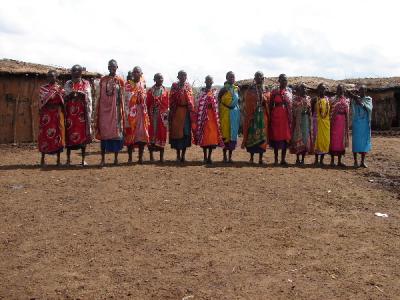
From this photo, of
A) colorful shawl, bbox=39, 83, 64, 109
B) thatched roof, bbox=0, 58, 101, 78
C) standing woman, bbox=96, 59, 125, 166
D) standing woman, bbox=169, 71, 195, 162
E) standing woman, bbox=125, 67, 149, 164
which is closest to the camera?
colorful shawl, bbox=39, 83, 64, 109

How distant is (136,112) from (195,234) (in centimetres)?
460

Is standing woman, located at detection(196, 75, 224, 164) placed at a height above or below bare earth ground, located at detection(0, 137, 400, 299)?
above

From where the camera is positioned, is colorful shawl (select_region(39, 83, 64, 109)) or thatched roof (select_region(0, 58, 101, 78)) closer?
colorful shawl (select_region(39, 83, 64, 109))

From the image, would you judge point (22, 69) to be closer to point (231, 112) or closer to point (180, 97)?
point (180, 97)

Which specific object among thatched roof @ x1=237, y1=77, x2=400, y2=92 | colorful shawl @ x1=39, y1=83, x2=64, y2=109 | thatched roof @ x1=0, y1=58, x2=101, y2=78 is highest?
thatched roof @ x1=237, y1=77, x2=400, y2=92

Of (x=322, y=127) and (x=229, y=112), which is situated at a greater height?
(x=229, y=112)

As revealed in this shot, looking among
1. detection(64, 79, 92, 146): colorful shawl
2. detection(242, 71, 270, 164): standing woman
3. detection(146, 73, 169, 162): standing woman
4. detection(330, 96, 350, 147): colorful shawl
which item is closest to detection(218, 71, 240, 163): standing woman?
detection(242, 71, 270, 164): standing woman

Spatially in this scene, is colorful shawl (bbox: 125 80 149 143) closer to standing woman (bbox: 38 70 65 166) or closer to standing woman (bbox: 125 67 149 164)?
standing woman (bbox: 125 67 149 164)

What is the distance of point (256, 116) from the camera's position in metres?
10.5

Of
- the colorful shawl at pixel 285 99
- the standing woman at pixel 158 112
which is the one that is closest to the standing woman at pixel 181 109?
the standing woman at pixel 158 112

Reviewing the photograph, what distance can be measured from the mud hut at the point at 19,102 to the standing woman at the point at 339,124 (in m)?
8.21

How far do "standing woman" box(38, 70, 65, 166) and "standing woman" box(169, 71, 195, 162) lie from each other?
2176 millimetres

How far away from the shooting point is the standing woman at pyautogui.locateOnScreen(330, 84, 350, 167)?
1068 cm

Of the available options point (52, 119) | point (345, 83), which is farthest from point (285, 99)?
point (345, 83)
